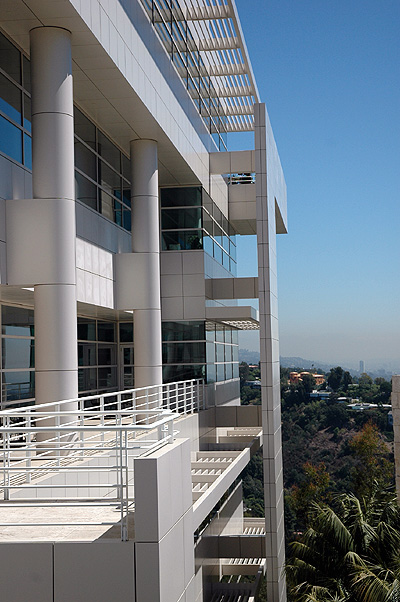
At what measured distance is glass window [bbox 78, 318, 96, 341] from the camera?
27.3 m

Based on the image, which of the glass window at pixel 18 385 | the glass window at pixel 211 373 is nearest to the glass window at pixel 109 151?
the glass window at pixel 18 385

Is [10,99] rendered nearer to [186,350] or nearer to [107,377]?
[186,350]

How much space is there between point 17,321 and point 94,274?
2.58 m

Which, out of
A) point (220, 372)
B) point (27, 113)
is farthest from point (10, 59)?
point (220, 372)

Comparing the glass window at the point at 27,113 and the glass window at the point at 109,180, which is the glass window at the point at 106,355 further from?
the glass window at the point at 27,113

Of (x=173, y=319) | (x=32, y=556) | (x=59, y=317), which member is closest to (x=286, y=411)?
(x=173, y=319)

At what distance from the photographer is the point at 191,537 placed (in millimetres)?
11320

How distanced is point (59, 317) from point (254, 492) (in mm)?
61187

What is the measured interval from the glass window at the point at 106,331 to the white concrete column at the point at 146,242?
5.63m

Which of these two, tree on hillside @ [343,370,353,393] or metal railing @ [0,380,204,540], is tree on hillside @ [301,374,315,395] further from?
metal railing @ [0,380,204,540]

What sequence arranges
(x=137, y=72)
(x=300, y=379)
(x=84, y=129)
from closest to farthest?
(x=137, y=72) → (x=84, y=129) → (x=300, y=379)

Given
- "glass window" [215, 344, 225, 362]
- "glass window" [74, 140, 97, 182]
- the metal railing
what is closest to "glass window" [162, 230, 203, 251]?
"glass window" [215, 344, 225, 362]

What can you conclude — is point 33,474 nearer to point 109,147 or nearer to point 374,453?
point 109,147

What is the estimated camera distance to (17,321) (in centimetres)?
2044
